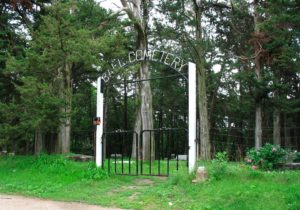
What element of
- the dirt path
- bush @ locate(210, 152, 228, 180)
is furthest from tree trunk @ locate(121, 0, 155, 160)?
the dirt path

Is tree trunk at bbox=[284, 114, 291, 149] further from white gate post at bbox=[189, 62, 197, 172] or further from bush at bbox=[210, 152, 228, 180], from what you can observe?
bush at bbox=[210, 152, 228, 180]

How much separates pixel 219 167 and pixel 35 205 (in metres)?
3.91

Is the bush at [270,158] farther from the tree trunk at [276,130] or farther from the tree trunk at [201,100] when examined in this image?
the tree trunk at [276,130]

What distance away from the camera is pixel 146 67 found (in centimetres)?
1627

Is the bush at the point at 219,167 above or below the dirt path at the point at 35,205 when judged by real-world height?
above

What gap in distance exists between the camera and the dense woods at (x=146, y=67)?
12469 mm

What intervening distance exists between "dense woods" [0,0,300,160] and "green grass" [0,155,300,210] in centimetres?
199

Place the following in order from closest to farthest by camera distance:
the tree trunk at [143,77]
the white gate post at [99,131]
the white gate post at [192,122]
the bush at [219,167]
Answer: the bush at [219,167] → the white gate post at [192,122] → the white gate post at [99,131] → the tree trunk at [143,77]

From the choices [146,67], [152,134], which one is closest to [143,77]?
[146,67]

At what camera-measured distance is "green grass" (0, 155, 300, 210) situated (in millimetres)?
6977

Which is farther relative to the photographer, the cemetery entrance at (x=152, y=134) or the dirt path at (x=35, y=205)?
the cemetery entrance at (x=152, y=134)

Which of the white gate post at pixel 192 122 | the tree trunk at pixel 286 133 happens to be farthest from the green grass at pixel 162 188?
the tree trunk at pixel 286 133

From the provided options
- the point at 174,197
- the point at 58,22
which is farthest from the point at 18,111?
the point at 174,197

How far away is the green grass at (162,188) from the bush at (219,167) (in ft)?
0.07
